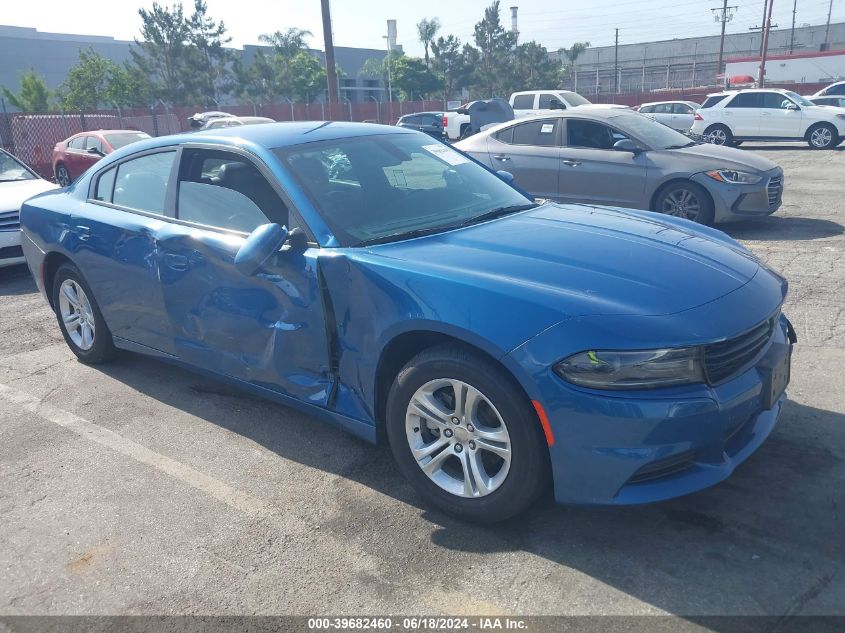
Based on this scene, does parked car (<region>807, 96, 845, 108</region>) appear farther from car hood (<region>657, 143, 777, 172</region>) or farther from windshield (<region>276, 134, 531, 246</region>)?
windshield (<region>276, 134, 531, 246</region>)

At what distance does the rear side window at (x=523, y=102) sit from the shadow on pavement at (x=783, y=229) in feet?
51.7

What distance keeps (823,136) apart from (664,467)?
20.5 metres

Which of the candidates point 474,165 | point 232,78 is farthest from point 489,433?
point 232,78

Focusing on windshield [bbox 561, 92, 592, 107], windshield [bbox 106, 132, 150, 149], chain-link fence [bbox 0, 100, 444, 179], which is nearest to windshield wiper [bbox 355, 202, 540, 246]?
windshield [bbox 106, 132, 150, 149]

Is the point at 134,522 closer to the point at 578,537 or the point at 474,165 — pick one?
the point at 578,537

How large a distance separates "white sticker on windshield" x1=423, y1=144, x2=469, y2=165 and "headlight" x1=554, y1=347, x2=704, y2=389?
2091 millimetres

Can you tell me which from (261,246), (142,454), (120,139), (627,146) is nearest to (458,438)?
(261,246)

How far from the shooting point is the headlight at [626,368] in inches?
106

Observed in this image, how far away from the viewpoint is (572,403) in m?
2.69

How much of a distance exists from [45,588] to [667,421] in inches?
97.6

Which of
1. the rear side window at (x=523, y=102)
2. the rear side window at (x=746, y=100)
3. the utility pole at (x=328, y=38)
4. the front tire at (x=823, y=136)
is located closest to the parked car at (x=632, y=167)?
the front tire at (x=823, y=136)

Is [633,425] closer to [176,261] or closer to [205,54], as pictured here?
[176,261]

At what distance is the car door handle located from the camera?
4.10 m

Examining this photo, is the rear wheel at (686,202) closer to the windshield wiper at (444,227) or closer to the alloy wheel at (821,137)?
the windshield wiper at (444,227)
